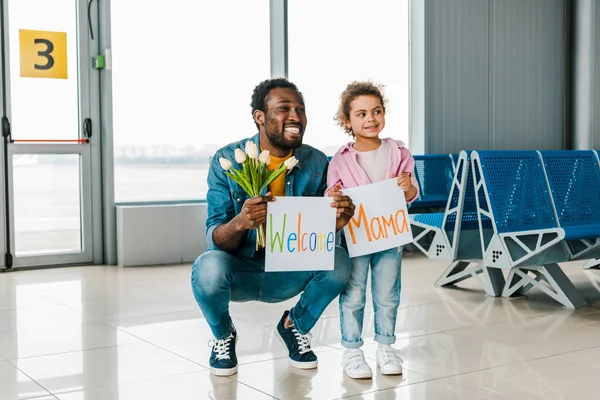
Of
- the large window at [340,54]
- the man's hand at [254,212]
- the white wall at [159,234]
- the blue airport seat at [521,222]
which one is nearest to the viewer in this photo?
the man's hand at [254,212]

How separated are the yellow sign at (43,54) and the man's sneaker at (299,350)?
4.16 meters

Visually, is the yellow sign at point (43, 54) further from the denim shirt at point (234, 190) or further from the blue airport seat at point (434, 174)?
the denim shirt at point (234, 190)

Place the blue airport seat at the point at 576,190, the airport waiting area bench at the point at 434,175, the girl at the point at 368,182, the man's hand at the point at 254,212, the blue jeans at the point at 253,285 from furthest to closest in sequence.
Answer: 1. the airport waiting area bench at the point at 434,175
2. the blue airport seat at the point at 576,190
3. the girl at the point at 368,182
4. the blue jeans at the point at 253,285
5. the man's hand at the point at 254,212

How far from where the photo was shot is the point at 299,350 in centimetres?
334

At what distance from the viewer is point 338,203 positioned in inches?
121

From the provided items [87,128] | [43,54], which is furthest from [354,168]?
[43,54]

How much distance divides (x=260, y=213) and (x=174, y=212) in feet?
13.5

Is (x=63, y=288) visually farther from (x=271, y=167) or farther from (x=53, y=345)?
(x=271, y=167)

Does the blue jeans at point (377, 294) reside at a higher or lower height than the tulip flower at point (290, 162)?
lower

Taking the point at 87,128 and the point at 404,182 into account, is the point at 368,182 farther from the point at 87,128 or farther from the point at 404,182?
the point at 87,128

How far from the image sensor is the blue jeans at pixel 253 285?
3.06 meters

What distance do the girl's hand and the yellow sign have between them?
14.4ft

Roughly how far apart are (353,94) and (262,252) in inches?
29.6

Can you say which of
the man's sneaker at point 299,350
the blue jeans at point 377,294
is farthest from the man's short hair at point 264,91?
the man's sneaker at point 299,350
